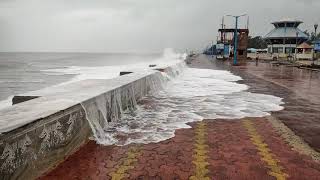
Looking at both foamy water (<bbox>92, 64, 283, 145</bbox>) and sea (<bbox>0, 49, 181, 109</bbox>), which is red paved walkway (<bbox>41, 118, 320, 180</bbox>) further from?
sea (<bbox>0, 49, 181, 109</bbox>)

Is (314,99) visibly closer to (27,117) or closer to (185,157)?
(185,157)

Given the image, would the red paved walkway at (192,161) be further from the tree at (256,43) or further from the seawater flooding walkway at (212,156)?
the tree at (256,43)

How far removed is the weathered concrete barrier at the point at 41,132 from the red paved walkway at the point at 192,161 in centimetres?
21

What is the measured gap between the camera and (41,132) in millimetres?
4371

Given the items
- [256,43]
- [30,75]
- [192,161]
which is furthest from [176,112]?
[256,43]

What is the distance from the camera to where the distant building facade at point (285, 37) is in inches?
3275

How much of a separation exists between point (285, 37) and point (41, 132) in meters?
84.6

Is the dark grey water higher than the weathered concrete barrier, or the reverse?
the weathered concrete barrier

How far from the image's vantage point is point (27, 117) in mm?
4402

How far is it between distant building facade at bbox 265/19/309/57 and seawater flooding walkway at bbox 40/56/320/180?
262 feet

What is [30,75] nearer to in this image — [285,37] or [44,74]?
[44,74]

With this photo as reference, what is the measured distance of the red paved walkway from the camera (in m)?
4.48

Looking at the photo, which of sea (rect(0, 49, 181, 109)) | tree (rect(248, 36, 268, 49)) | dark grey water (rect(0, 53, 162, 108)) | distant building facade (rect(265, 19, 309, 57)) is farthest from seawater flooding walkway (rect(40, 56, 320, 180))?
tree (rect(248, 36, 268, 49))

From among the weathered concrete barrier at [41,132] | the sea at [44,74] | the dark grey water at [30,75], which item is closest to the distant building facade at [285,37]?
the dark grey water at [30,75]
